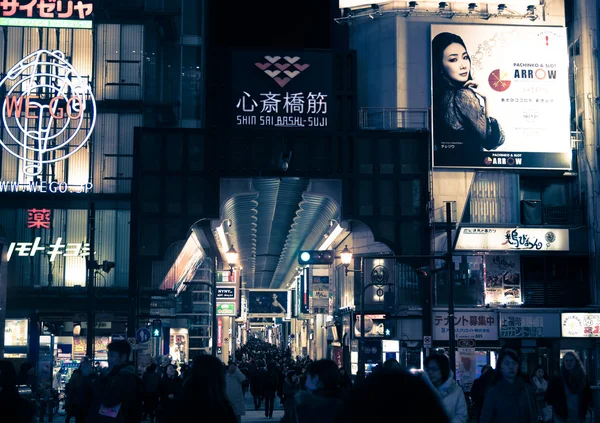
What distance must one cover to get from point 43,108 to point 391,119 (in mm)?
15738

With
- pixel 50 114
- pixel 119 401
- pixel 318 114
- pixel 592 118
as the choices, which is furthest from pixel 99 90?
pixel 119 401

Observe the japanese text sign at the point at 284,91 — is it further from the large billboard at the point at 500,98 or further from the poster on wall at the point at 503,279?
the poster on wall at the point at 503,279

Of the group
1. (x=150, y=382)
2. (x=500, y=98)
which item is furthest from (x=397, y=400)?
(x=500, y=98)

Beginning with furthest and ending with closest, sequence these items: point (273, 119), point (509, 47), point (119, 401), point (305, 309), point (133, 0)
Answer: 1. point (305, 309)
2. point (133, 0)
3. point (509, 47)
4. point (273, 119)
5. point (119, 401)

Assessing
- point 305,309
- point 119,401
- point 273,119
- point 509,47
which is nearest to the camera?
point 119,401

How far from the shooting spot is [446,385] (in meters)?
9.76

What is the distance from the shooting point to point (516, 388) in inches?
388

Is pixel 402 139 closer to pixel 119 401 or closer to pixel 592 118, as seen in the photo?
pixel 592 118

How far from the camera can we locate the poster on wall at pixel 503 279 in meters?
42.4

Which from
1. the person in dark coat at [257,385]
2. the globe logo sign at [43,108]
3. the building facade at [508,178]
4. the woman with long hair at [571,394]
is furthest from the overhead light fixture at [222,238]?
the woman with long hair at [571,394]

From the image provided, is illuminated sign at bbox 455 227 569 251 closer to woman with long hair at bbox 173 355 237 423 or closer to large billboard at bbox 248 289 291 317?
woman with long hair at bbox 173 355 237 423

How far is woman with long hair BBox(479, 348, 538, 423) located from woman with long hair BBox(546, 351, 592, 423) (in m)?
2.12

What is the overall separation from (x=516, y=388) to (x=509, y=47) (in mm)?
34807

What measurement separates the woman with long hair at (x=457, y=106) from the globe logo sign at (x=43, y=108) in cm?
1562
